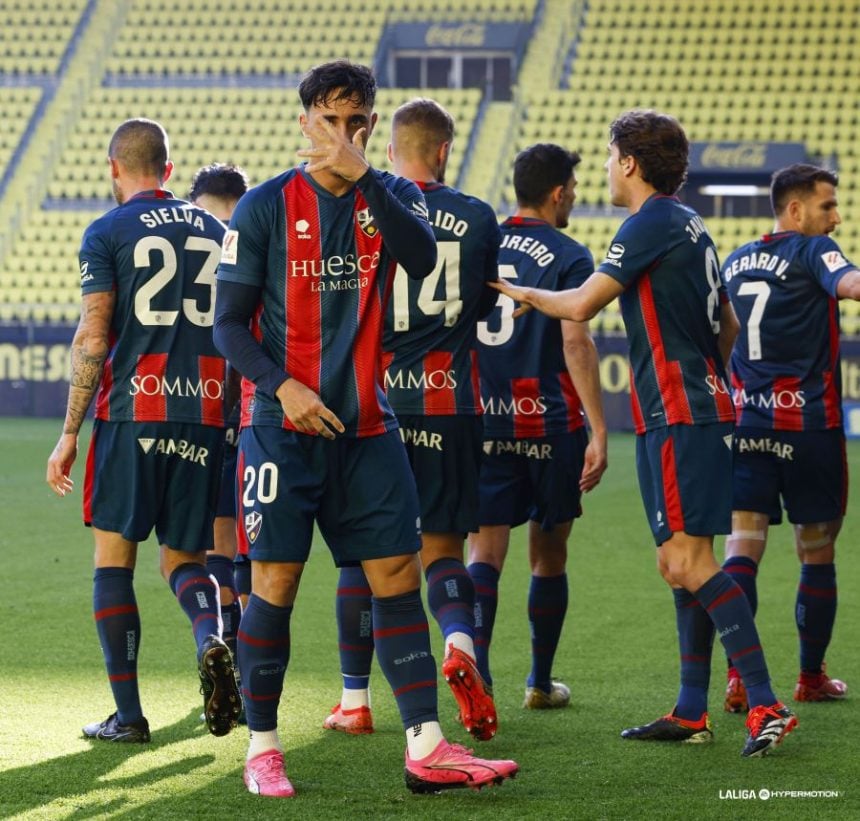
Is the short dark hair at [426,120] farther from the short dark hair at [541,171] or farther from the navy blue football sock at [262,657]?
the navy blue football sock at [262,657]

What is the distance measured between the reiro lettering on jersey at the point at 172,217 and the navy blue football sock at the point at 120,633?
3.22 ft

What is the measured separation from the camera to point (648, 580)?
7105mm

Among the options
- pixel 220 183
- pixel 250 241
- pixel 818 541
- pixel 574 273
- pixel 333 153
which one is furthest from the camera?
pixel 220 183

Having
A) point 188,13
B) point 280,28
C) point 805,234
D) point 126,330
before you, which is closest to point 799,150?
point 280,28

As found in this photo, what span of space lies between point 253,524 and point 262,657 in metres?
0.31

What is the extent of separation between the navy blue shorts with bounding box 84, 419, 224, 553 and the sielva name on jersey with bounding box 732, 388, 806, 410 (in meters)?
1.78

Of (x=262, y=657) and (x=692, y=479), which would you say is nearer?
(x=262, y=657)

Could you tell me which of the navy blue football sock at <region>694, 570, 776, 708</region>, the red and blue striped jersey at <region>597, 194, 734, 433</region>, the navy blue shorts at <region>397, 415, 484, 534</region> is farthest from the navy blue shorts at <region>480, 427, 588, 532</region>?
the navy blue football sock at <region>694, 570, 776, 708</region>

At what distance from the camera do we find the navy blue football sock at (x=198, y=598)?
12.9 ft

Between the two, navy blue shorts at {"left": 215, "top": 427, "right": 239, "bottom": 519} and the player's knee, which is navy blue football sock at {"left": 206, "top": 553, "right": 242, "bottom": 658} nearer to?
navy blue shorts at {"left": 215, "top": 427, "right": 239, "bottom": 519}

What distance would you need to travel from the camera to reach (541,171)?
4.51m

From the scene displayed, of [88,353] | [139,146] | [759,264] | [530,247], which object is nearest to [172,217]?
[139,146]

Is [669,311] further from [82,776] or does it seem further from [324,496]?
[82,776]

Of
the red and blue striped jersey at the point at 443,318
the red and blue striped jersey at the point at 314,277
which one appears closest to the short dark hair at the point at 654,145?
the red and blue striped jersey at the point at 443,318
